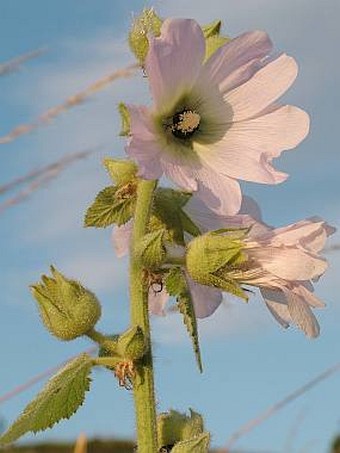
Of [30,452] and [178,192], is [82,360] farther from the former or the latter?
[30,452]

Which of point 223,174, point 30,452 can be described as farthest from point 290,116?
point 30,452

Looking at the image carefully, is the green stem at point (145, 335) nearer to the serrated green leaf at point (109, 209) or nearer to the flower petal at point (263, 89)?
the serrated green leaf at point (109, 209)

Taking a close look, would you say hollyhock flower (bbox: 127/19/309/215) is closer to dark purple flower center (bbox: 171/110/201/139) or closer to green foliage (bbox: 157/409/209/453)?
dark purple flower center (bbox: 171/110/201/139)

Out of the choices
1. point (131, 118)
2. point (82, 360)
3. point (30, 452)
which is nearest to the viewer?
point (131, 118)

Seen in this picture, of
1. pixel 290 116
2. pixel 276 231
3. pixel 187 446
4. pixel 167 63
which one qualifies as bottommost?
pixel 187 446

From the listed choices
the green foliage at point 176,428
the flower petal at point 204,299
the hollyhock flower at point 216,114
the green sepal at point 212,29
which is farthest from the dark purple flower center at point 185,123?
the green foliage at point 176,428

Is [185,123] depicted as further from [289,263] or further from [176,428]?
[176,428]
